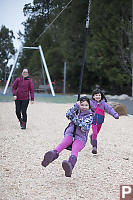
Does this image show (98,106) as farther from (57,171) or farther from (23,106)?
(23,106)

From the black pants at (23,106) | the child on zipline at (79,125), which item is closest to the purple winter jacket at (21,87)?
the black pants at (23,106)

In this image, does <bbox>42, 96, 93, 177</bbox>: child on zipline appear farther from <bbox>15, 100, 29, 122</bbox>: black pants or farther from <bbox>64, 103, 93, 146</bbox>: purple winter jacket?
<bbox>15, 100, 29, 122</bbox>: black pants

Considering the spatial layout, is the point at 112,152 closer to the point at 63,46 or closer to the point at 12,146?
the point at 12,146

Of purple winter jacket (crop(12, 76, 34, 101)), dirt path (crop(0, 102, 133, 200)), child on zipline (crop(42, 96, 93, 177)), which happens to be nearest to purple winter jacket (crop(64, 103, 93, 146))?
child on zipline (crop(42, 96, 93, 177))

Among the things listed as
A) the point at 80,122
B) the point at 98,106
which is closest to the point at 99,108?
the point at 98,106

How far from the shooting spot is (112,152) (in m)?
5.24

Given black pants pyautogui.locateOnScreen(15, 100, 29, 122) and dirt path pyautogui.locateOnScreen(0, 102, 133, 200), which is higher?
black pants pyautogui.locateOnScreen(15, 100, 29, 122)

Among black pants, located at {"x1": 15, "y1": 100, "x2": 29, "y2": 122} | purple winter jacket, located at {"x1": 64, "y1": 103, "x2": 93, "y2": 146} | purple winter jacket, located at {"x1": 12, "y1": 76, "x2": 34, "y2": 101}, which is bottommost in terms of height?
black pants, located at {"x1": 15, "y1": 100, "x2": 29, "y2": 122}

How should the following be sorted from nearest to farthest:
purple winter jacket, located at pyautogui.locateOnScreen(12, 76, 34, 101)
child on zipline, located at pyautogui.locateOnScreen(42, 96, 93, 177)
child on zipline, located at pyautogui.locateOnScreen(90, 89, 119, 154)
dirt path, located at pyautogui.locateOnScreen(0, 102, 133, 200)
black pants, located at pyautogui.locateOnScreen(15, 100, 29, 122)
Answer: dirt path, located at pyautogui.locateOnScreen(0, 102, 133, 200), child on zipline, located at pyautogui.locateOnScreen(42, 96, 93, 177), child on zipline, located at pyautogui.locateOnScreen(90, 89, 119, 154), purple winter jacket, located at pyautogui.locateOnScreen(12, 76, 34, 101), black pants, located at pyautogui.locateOnScreen(15, 100, 29, 122)

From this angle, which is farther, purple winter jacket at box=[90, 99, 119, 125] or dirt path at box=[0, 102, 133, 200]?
purple winter jacket at box=[90, 99, 119, 125]

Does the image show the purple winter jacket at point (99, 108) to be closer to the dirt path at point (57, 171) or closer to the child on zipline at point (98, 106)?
the child on zipline at point (98, 106)

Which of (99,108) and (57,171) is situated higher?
(99,108)

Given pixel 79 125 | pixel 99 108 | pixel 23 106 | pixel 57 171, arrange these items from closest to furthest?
1. pixel 79 125
2. pixel 57 171
3. pixel 99 108
4. pixel 23 106

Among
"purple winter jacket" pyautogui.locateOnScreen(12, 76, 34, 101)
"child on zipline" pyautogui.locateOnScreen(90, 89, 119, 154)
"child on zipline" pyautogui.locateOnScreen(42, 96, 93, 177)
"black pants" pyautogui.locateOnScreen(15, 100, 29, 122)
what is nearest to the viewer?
"child on zipline" pyautogui.locateOnScreen(42, 96, 93, 177)
